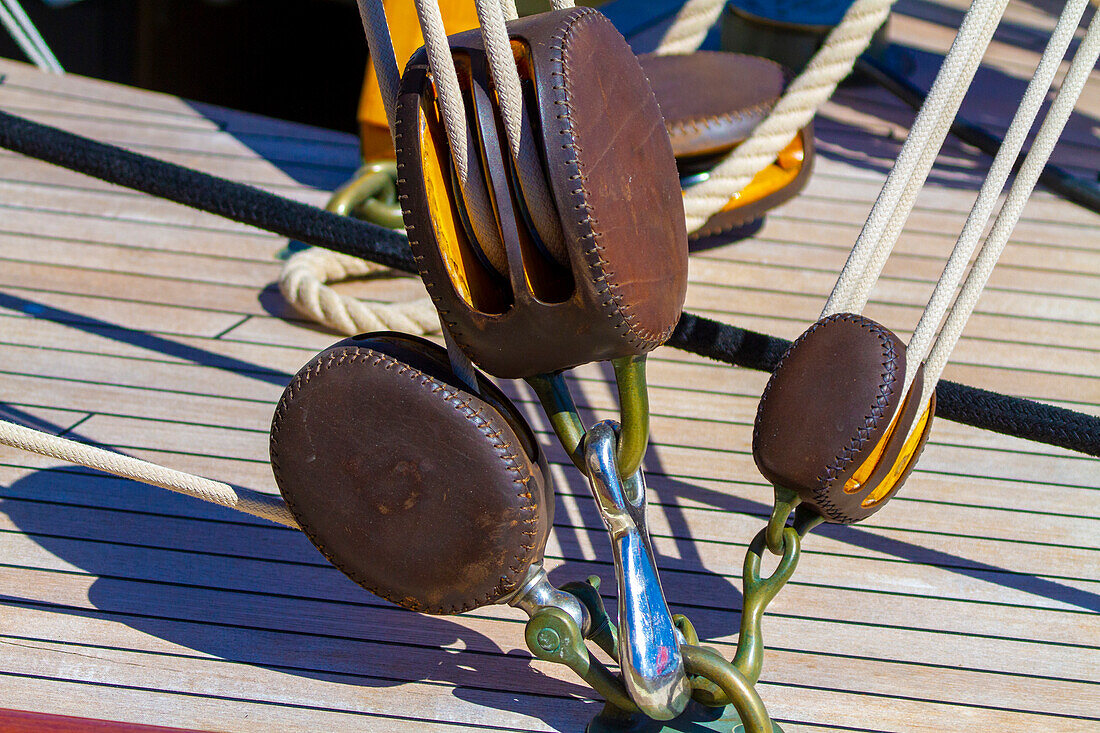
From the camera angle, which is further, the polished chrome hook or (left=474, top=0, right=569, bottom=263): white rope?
the polished chrome hook

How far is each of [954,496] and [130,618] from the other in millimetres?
1031

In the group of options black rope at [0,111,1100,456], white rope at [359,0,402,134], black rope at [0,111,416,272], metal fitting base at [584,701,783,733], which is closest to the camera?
white rope at [359,0,402,134]

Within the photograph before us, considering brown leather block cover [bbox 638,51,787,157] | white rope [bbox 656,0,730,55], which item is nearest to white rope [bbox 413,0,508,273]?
brown leather block cover [bbox 638,51,787,157]

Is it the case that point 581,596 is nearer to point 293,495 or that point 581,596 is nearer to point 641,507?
point 641,507

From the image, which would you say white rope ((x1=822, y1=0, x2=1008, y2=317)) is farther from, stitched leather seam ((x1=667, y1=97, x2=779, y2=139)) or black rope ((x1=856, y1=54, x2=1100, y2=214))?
black rope ((x1=856, y1=54, x2=1100, y2=214))

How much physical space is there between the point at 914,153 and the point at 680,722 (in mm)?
585

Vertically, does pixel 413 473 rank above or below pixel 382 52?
below

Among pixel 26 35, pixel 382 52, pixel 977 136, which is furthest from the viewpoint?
pixel 26 35

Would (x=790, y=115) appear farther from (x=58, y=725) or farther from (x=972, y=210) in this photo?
(x=58, y=725)

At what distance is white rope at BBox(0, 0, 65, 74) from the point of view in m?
2.65

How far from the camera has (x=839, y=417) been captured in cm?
93

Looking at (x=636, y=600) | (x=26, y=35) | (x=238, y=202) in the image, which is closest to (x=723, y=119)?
(x=238, y=202)

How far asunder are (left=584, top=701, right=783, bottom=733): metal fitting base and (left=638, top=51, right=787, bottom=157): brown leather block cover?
3.47 feet

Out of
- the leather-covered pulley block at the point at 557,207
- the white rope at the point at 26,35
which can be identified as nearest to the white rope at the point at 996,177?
the leather-covered pulley block at the point at 557,207
